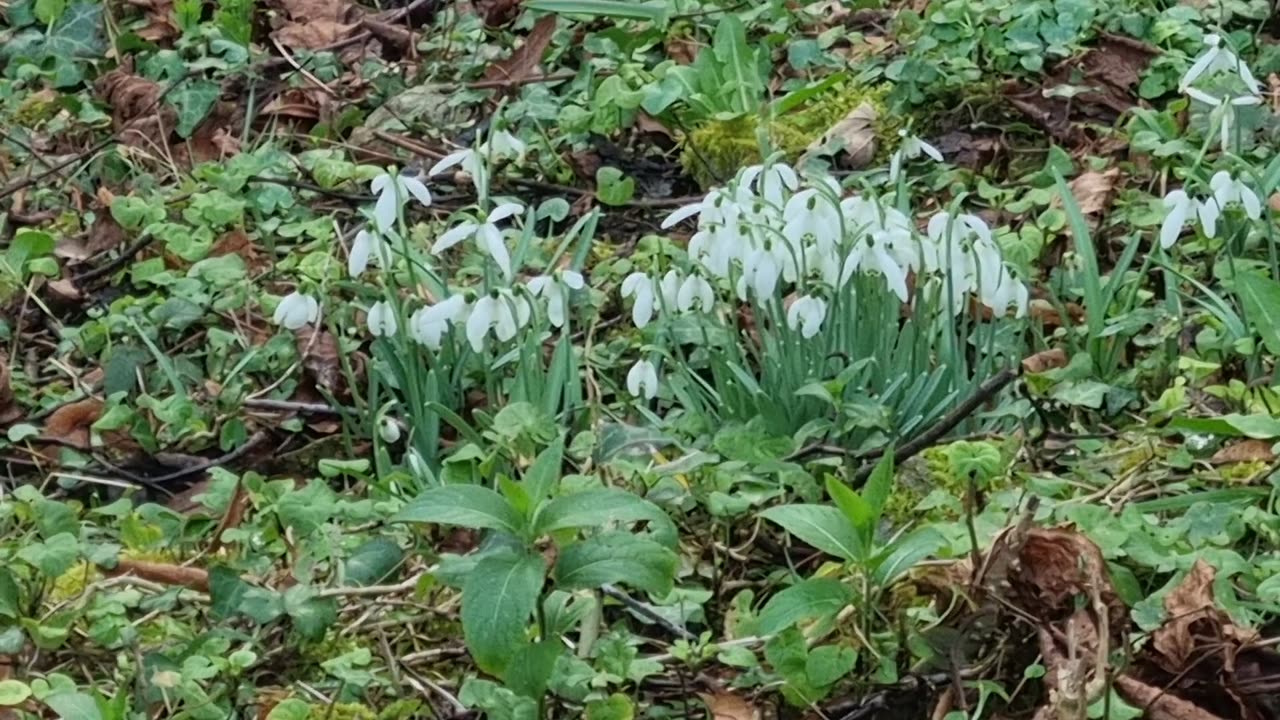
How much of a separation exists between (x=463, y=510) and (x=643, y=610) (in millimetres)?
392

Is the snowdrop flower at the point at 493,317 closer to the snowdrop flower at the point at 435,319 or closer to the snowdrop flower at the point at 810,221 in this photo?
the snowdrop flower at the point at 435,319

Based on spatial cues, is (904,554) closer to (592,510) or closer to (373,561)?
(592,510)

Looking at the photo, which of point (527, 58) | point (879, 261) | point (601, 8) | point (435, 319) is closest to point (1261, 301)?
point (879, 261)

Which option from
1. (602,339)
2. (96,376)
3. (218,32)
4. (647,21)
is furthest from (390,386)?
(218,32)

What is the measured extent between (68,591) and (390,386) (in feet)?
2.12

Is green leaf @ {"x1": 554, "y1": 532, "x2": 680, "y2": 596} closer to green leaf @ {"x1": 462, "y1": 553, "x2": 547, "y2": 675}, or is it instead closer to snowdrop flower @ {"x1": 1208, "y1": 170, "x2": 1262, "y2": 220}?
green leaf @ {"x1": 462, "y1": 553, "x2": 547, "y2": 675}

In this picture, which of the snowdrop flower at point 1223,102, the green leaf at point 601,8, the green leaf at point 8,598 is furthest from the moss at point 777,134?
the green leaf at point 8,598

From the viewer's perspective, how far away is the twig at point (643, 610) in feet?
7.40

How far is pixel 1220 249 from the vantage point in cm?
326

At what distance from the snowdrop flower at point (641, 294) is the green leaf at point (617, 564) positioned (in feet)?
2.61

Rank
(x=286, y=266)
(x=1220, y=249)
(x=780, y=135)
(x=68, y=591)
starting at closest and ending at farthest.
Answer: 1. (x=68, y=591)
2. (x=1220, y=249)
3. (x=286, y=266)
4. (x=780, y=135)

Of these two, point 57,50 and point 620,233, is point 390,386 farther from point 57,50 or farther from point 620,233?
point 57,50

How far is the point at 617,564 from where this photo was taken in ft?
6.61

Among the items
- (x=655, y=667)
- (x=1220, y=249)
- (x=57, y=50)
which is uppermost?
(x=655, y=667)
